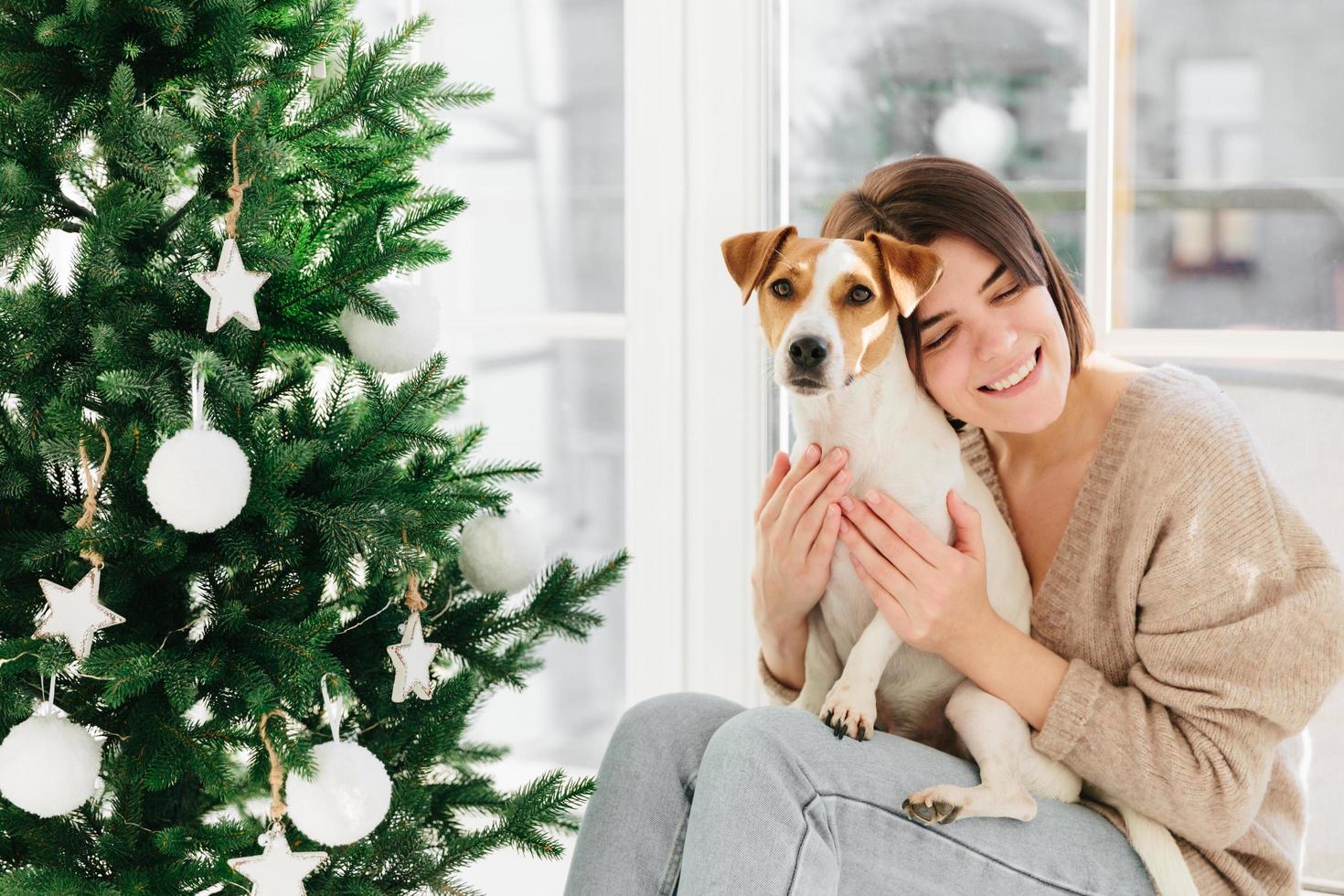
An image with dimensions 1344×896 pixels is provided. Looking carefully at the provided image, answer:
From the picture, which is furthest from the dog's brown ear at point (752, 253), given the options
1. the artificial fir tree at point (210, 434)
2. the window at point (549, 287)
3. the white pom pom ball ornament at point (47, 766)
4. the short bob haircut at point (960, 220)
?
the white pom pom ball ornament at point (47, 766)

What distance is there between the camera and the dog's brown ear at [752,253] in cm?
136

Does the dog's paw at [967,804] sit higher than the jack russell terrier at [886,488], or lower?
lower

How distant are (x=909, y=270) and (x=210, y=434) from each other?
753mm

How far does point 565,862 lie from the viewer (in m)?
2.12

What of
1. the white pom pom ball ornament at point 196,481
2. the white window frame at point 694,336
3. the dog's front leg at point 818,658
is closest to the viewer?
the white pom pom ball ornament at point 196,481

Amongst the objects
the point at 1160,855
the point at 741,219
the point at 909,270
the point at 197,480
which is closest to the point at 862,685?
the point at 1160,855

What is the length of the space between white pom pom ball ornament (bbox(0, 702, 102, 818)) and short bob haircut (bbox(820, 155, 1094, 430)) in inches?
39.2

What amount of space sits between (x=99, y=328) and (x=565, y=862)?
144 cm

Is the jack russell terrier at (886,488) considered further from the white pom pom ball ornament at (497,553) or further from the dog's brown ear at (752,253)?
the white pom pom ball ornament at (497,553)

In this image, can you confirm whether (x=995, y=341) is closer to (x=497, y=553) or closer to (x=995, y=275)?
(x=995, y=275)

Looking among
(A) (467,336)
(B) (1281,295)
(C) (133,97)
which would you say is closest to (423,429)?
(C) (133,97)

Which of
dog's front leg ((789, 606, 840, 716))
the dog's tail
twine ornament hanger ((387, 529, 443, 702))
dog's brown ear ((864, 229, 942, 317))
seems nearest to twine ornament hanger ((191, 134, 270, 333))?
twine ornament hanger ((387, 529, 443, 702))

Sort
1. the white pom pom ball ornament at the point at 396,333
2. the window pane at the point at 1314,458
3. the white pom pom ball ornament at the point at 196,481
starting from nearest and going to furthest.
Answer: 1. the white pom pom ball ornament at the point at 196,481
2. the white pom pom ball ornament at the point at 396,333
3. the window pane at the point at 1314,458

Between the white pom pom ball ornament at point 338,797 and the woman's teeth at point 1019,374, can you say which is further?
the woman's teeth at point 1019,374
